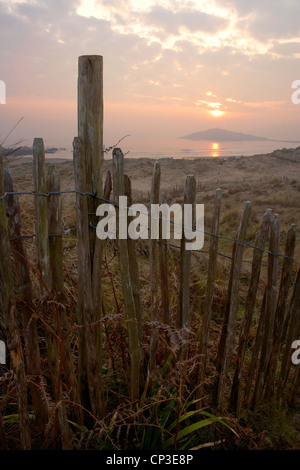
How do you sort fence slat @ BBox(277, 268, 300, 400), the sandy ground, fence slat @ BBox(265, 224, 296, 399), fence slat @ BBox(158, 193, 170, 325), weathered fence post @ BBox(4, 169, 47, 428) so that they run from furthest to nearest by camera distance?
the sandy ground → fence slat @ BBox(277, 268, 300, 400) → fence slat @ BBox(265, 224, 296, 399) → fence slat @ BBox(158, 193, 170, 325) → weathered fence post @ BBox(4, 169, 47, 428)

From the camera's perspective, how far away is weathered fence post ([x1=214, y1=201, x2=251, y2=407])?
2209mm

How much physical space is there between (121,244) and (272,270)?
1.19 meters

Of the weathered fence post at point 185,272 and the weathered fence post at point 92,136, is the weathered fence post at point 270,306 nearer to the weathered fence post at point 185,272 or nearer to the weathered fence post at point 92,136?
the weathered fence post at point 185,272

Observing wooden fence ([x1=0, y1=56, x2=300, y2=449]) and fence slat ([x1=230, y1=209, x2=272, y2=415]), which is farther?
fence slat ([x1=230, y1=209, x2=272, y2=415])

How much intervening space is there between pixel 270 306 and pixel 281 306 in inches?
7.5

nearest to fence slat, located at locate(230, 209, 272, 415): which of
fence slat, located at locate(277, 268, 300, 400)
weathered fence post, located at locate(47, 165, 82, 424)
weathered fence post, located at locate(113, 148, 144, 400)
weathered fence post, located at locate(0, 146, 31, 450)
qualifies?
fence slat, located at locate(277, 268, 300, 400)

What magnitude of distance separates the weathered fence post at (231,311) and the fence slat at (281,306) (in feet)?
1.55

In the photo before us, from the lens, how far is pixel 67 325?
A: 197 cm

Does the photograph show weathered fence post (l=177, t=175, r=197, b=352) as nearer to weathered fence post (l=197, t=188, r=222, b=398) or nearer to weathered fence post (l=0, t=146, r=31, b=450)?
weathered fence post (l=197, t=188, r=222, b=398)

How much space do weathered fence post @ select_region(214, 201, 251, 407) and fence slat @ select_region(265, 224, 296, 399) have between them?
47 cm

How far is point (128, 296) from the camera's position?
2.10 metres

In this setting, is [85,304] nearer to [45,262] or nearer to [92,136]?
[45,262]

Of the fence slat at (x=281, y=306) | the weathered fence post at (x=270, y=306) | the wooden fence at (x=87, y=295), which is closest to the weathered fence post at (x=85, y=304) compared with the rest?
the wooden fence at (x=87, y=295)
